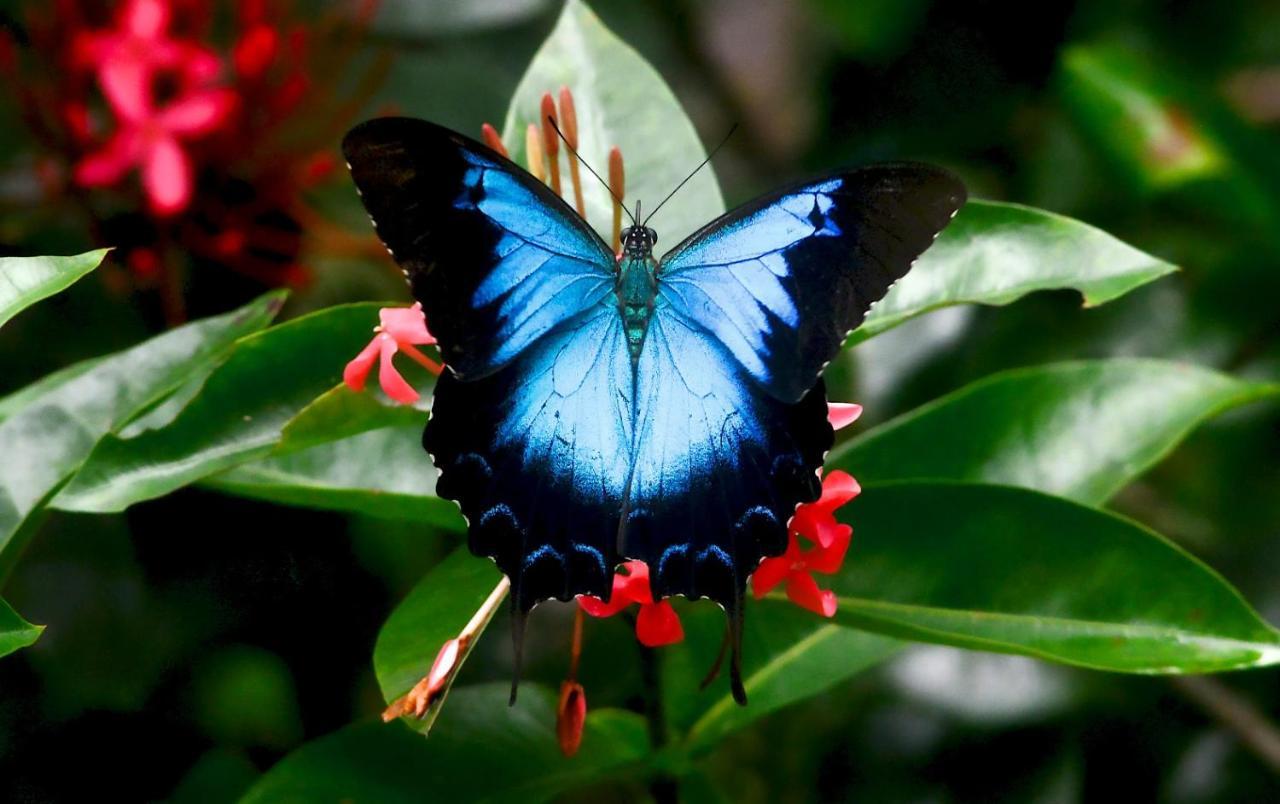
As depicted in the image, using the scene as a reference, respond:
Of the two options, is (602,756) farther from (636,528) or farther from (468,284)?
(468,284)

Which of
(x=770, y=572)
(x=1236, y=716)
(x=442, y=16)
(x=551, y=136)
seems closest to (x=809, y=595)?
(x=770, y=572)

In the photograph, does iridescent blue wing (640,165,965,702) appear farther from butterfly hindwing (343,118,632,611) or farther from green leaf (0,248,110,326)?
green leaf (0,248,110,326)

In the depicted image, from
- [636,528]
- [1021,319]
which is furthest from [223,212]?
[1021,319]

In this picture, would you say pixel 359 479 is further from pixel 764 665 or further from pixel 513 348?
pixel 764 665

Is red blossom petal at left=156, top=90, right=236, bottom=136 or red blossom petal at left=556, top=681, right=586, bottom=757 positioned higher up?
red blossom petal at left=156, top=90, right=236, bottom=136

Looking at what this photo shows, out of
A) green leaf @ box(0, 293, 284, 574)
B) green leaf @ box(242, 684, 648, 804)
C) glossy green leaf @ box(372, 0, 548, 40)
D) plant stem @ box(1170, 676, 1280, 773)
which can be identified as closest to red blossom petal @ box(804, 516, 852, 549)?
green leaf @ box(242, 684, 648, 804)
